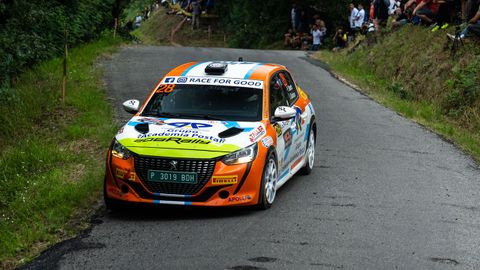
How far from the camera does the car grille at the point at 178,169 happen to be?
9641mm

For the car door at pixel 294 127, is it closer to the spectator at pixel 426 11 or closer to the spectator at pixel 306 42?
the spectator at pixel 426 11

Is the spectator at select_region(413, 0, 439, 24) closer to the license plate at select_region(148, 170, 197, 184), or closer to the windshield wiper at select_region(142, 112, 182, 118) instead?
the windshield wiper at select_region(142, 112, 182, 118)

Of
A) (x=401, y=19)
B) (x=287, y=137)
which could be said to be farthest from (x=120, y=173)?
(x=401, y=19)

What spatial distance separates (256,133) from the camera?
10.2 m

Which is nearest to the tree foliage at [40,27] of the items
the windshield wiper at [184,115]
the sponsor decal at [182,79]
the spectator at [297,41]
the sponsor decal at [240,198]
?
the sponsor decal at [182,79]

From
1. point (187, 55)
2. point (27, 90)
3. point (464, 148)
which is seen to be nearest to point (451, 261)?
point (464, 148)

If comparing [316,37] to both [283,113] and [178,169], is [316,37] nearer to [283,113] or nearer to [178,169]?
[283,113]

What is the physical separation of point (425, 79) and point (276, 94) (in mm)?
11301

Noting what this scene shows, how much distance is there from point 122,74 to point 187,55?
5941 millimetres

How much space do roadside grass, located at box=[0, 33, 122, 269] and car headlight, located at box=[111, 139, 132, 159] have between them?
0.80 metres

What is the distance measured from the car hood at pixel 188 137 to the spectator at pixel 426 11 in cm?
1497

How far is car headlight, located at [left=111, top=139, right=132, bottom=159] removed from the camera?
9805 mm

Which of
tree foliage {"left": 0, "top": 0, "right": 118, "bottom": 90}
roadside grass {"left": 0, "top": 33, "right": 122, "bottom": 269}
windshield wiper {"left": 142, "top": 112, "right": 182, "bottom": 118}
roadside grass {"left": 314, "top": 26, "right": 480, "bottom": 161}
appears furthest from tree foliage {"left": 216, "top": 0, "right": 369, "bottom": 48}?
windshield wiper {"left": 142, "top": 112, "right": 182, "bottom": 118}

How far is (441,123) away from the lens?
61.6 feet
